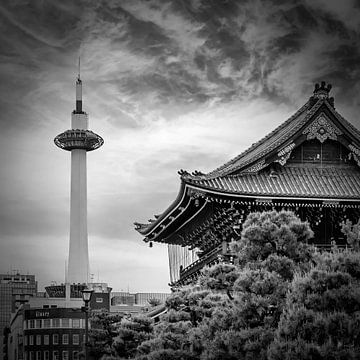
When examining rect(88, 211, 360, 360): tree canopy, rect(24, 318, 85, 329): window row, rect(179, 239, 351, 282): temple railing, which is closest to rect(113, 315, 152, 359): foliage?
rect(179, 239, 351, 282): temple railing

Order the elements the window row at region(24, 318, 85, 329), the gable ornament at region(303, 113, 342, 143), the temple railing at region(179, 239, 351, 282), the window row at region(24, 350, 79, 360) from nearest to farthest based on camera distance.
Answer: the temple railing at region(179, 239, 351, 282)
the gable ornament at region(303, 113, 342, 143)
the window row at region(24, 350, 79, 360)
the window row at region(24, 318, 85, 329)

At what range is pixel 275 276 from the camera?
73.8 ft

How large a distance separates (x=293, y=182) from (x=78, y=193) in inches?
4270

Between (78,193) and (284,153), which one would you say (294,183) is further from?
(78,193)

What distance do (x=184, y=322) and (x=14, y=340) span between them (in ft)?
359

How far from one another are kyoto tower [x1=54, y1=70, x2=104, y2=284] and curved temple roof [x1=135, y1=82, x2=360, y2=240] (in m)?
105

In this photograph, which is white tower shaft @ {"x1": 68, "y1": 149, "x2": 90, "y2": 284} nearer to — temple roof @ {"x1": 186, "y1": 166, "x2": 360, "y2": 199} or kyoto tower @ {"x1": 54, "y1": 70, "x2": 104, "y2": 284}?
kyoto tower @ {"x1": 54, "y1": 70, "x2": 104, "y2": 284}

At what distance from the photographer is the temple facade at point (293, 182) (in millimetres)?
32375

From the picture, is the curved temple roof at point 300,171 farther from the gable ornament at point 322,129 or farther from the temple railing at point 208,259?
the temple railing at point 208,259

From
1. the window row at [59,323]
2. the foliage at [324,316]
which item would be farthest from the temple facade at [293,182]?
the window row at [59,323]

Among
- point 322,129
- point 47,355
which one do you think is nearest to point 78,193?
point 47,355

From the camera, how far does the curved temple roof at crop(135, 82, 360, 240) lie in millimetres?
33125

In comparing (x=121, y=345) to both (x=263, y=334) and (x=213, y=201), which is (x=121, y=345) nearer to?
(x=213, y=201)

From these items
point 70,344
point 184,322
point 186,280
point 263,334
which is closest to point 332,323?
point 263,334
